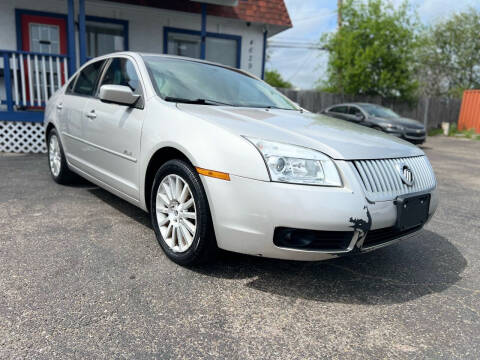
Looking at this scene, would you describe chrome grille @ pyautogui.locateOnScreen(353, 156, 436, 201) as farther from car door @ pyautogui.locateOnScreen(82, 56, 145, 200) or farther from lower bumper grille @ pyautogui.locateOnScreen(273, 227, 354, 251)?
car door @ pyautogui.locateOnScreen(82, 56, 145, 200)

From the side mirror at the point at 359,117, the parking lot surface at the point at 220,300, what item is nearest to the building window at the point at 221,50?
the side mirror at the point at 359,117

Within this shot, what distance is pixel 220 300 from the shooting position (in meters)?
2.34

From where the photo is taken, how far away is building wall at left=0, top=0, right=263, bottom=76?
363 inches

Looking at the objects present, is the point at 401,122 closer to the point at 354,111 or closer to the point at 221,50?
the point at 354,111

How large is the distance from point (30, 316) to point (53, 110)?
3.38 metres

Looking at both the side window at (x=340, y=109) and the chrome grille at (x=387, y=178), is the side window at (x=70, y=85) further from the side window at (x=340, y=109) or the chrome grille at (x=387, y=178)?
the side window at (x=340, y=109)

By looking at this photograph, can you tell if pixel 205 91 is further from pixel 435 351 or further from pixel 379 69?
pixel 379 69

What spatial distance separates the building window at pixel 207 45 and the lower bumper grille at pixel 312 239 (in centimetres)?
969

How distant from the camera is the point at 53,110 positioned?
4.82 m

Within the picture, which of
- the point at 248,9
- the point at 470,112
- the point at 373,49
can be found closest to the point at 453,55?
the point at 470,112

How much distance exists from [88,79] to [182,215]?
2444 millimetres

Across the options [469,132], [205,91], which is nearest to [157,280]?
[205,91]

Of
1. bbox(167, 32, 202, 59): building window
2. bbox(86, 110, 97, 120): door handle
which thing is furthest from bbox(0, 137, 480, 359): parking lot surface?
bbox(167, 32, 202, 59): building window

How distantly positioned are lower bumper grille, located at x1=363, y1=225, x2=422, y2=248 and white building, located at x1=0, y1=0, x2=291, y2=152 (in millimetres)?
7331
